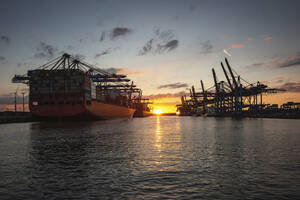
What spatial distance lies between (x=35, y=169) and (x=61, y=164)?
1373mm

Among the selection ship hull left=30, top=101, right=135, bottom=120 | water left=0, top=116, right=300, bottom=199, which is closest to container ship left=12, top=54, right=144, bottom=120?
ship hull left=30, top=101, right=135, bottom=120

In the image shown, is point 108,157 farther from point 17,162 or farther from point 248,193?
point 248,193

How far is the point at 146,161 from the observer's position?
12820 millimetres

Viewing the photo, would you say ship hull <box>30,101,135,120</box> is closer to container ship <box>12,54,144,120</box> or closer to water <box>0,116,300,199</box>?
container ship <box>12,54,144,120</box>

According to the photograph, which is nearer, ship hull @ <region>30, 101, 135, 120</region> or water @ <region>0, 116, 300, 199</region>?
water @ <region>0, 116, 300, 199</region>

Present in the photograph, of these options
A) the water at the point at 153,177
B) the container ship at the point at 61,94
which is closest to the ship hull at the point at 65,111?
the container ship at the point at 61,94

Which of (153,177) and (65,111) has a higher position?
(65,111)

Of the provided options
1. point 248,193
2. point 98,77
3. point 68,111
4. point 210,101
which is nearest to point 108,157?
point 248,193

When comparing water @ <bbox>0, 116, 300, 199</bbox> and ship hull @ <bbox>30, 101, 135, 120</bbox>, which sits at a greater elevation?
ship hull @ <bbox>30, 101, 135, 120</bbox>

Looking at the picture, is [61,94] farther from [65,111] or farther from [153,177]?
[153,177]

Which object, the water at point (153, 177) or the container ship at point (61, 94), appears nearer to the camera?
the water at point (153, 177)

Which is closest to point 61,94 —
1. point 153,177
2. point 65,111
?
point 65,111

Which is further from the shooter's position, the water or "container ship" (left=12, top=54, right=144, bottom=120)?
"container ship" (left=12, top=54, right=144, bottom=120)

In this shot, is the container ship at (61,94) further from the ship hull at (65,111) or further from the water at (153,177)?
Answer: the water at (153,177)
